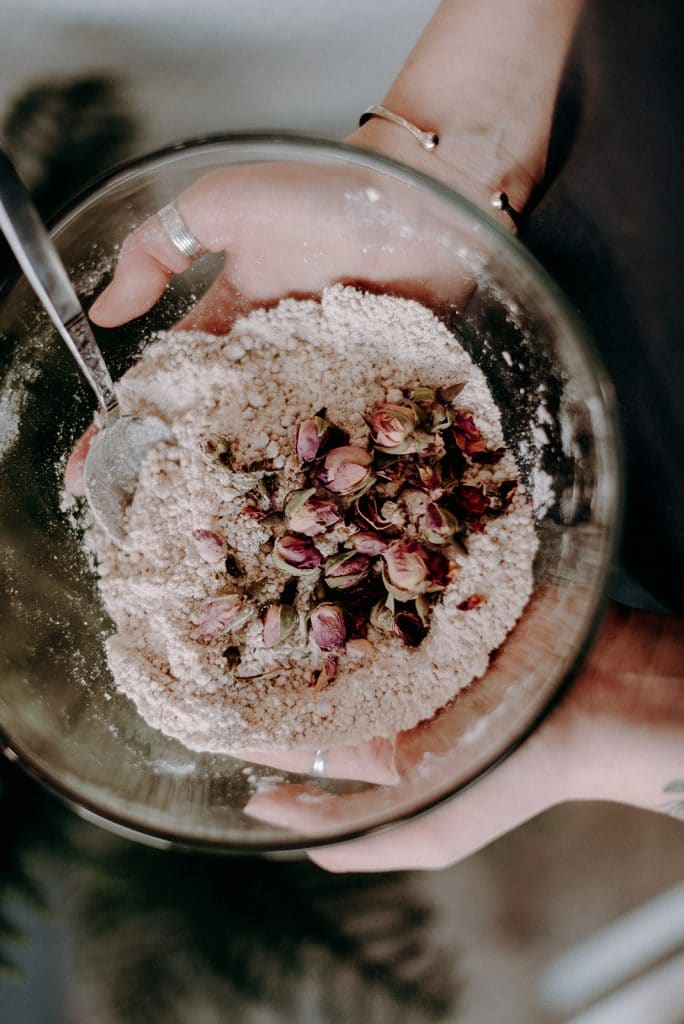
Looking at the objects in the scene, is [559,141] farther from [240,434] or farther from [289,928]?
[289,928]

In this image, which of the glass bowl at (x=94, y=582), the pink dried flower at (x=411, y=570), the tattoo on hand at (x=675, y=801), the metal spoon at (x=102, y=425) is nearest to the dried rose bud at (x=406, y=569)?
the pink dried flower at (x=411, y=570)

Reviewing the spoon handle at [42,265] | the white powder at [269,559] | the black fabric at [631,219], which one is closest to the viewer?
the spoon handle at [42,265]

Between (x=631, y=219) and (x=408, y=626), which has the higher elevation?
(x=631, y=219)

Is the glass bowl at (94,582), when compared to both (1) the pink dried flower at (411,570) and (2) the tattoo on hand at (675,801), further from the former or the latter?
(2) the tattoo on hand at (675,801)

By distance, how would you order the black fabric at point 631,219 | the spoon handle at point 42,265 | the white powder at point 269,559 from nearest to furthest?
the spoon handle at point 42,265 → the white powder at point 269,559 → the black fabric at point 631,219

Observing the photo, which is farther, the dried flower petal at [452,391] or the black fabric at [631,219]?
the black fabric at [631,219]

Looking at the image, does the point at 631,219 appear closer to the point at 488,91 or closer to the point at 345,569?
the point at 488,91

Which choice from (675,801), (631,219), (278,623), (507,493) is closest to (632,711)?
(675,801)

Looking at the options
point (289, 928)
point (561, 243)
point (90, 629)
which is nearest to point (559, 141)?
point (561, 243)
